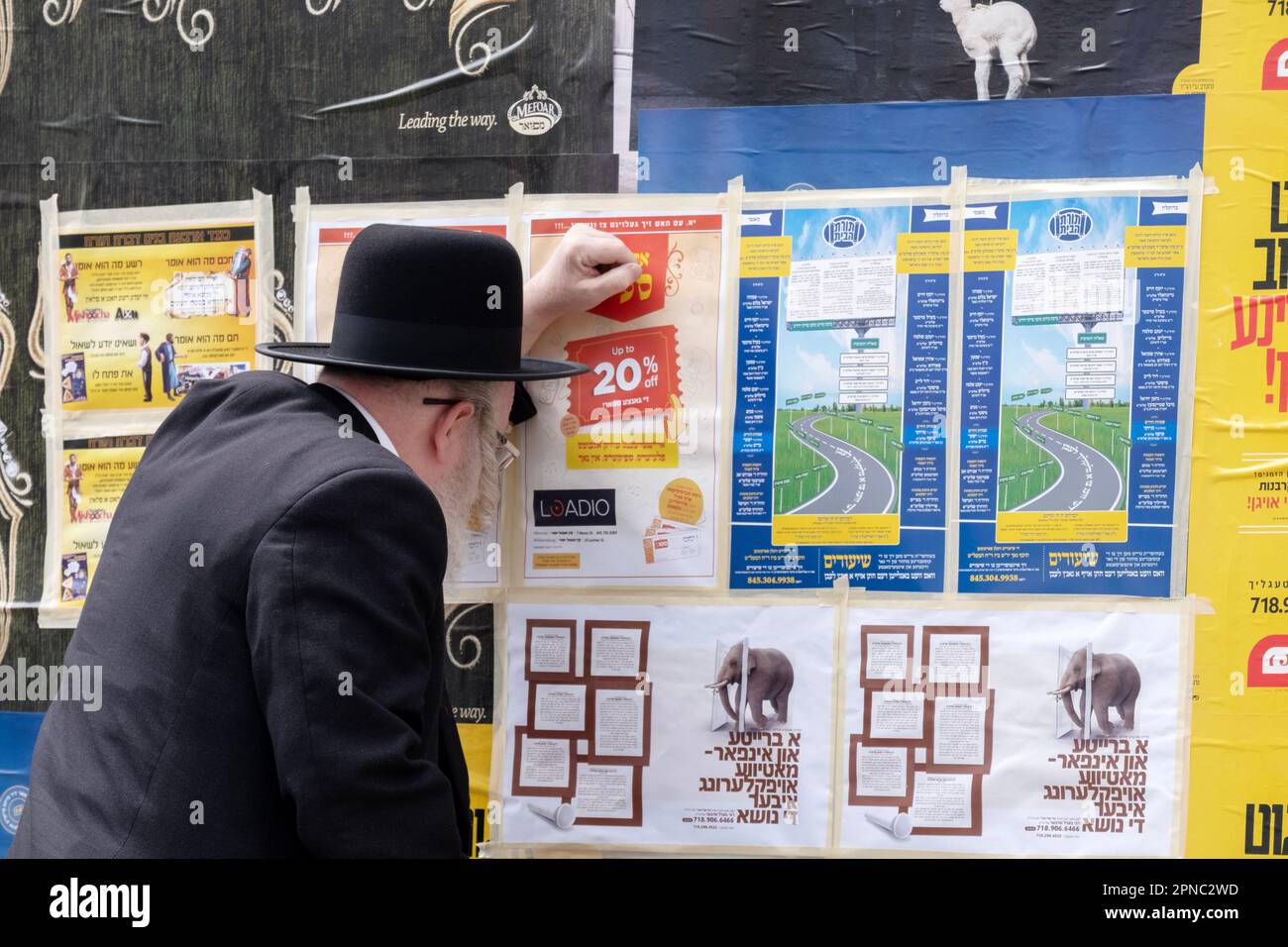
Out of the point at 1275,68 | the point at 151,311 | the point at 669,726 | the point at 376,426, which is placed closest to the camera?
the point at 376,426

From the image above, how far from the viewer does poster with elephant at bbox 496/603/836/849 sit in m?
1.38

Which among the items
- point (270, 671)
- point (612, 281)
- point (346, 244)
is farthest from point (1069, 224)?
point (270, 671)

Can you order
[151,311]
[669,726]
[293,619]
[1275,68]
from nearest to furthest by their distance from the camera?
1. [293,619]
2. [1275,68]
3. [669,726]
4. [151,311]

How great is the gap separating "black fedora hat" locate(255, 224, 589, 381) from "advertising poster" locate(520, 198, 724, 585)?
0.21 metres

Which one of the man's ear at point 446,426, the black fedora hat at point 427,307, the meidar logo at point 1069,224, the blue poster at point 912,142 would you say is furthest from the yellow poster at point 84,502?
the meidar logo at point 1069,224

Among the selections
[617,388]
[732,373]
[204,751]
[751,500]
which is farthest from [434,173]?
[204,751]

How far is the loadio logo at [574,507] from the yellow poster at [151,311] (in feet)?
1.59

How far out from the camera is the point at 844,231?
1367 mm

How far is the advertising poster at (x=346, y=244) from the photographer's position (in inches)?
56.4

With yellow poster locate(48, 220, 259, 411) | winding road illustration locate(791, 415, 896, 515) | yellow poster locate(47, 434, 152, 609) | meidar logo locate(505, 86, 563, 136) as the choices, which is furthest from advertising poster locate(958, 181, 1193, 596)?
yellow poster locate(47, 434, 152, 609)

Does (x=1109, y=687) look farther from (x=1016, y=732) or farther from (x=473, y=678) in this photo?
(x=473, y=678)

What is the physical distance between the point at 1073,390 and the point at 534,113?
805 mm

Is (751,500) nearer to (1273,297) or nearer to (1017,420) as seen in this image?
(1017,420)

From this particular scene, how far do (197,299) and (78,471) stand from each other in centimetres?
32
